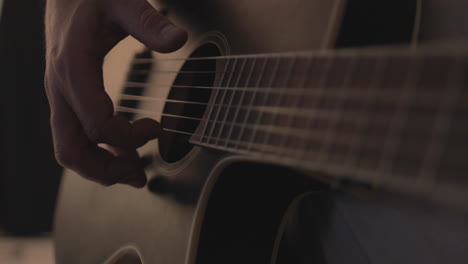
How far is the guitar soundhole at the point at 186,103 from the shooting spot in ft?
2.06

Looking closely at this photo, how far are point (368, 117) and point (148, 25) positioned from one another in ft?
1.22

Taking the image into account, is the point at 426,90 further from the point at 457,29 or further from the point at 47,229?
the point at 47,229

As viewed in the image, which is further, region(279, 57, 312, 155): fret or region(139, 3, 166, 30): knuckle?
region(139, 3, 166, 30): knuckle

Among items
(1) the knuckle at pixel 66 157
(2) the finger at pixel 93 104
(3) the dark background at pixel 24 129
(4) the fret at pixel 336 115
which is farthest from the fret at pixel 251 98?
(3) the dark background at pixel 24 129

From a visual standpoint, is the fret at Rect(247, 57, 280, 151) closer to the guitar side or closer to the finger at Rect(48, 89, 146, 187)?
the guitar side

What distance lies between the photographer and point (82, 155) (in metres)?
0.66

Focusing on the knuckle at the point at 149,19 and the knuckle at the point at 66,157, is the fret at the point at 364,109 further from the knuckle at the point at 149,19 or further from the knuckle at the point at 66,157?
the knuckle at the point at 66,157

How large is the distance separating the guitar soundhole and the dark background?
0.99 meters

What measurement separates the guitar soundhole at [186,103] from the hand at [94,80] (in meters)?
0.03

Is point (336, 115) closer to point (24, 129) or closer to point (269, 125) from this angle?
point (269, 125)

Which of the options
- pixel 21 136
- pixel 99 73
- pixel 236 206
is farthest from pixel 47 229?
pixel 236 206

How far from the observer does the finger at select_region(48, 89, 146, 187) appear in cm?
65

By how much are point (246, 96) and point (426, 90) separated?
8.8 inches

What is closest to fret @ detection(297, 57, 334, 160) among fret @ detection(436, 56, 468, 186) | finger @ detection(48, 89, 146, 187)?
fret @ detection(436, 56, 468, 186)
